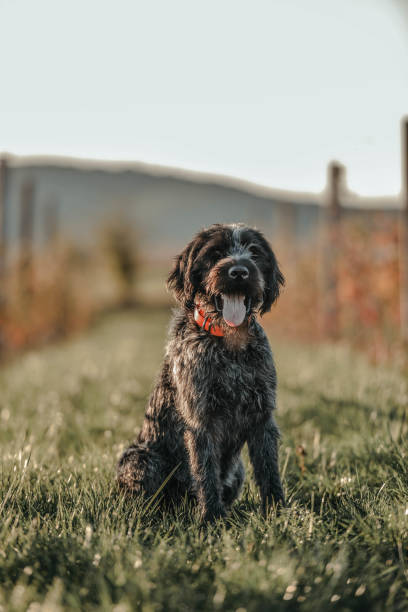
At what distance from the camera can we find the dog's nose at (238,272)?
3.45 meters

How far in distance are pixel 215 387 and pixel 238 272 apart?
29.5 inches

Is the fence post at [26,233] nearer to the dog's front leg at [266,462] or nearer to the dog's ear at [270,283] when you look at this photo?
the dog's ear at [270,283]

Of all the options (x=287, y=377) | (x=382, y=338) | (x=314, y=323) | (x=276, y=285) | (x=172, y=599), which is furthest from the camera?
(x=314, y=323)

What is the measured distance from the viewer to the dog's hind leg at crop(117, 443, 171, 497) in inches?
141

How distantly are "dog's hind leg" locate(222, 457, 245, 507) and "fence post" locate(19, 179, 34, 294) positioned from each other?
18.8 metres

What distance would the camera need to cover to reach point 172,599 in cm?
246

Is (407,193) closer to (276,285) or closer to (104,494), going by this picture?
(276,285)

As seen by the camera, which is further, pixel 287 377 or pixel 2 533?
pixel 287 377

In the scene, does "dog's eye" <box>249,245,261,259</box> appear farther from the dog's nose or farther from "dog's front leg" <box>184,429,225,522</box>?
"dog's front leg" <box>184,429,225,522</box>

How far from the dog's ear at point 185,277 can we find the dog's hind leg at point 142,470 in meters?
1.05

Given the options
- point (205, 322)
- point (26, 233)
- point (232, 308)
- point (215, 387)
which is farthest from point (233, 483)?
point (26, 233)

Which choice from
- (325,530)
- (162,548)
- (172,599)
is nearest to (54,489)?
(162,548)

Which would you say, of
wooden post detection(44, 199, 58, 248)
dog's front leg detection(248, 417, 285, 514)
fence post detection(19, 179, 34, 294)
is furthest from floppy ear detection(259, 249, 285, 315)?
wooden post detection(44, 199, 58, 248)

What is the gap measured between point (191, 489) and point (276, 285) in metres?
1.52
